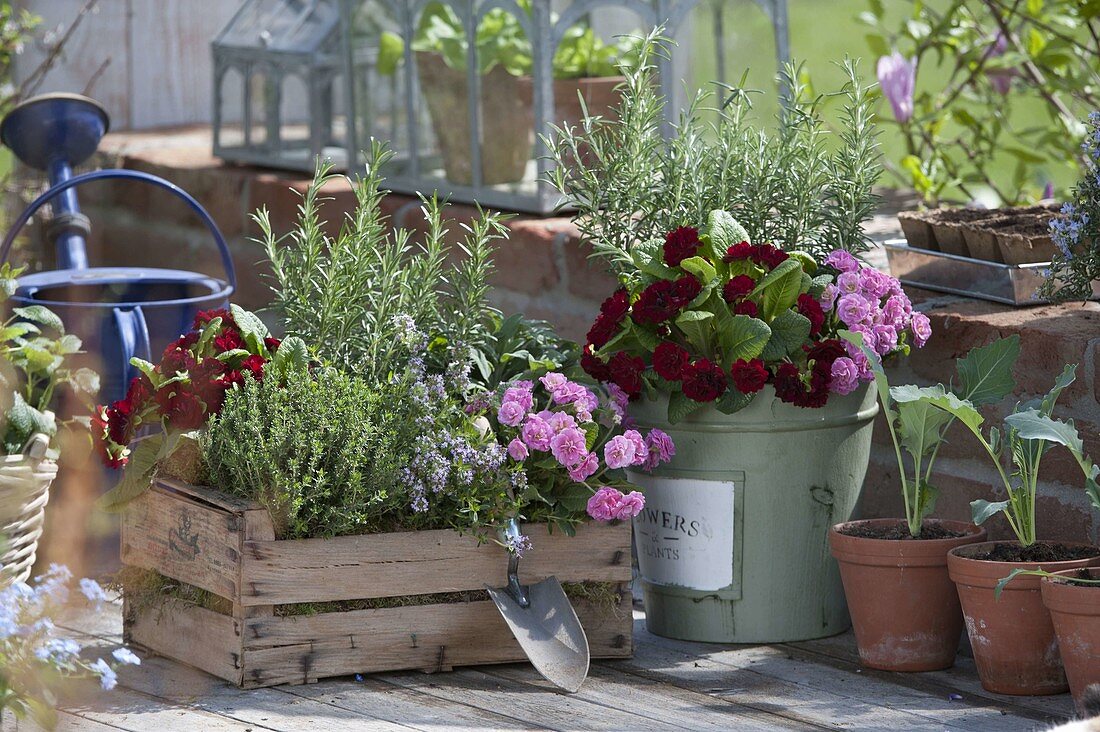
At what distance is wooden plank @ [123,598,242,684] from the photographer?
2.16 metres

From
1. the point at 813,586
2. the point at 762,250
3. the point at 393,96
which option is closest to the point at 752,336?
the point at 762,250

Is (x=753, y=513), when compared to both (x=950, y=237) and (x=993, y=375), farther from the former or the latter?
(x=950, y=237)

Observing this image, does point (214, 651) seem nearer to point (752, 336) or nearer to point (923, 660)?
point (752, 336)

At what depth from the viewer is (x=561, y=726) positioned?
6.68 feet

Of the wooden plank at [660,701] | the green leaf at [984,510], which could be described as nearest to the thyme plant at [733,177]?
the green leaf at [984,510]

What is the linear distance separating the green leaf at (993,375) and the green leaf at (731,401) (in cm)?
34

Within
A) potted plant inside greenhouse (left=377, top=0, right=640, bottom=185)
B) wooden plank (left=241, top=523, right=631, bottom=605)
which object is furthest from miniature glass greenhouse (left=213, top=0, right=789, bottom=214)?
wooden plank (left=241, top=523, right=631, bottom=605)

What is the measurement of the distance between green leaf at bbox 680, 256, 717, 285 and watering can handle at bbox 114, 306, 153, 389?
3.38ft

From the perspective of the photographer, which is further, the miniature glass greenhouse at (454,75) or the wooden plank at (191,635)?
the miniature glass greenhouse at (454,75)

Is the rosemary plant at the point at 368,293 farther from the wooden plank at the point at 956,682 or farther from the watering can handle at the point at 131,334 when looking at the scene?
the wooden plank at the point at 956,682

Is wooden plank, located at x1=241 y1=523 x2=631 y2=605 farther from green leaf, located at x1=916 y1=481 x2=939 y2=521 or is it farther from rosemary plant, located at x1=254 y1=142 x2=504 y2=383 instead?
green leaf, located at x1=916 y1=481 x2=939 y2=521

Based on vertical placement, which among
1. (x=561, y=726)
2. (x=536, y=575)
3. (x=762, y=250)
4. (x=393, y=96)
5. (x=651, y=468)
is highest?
(x=393, y=96)

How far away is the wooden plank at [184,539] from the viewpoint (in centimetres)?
214

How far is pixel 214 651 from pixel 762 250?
1.06 m
